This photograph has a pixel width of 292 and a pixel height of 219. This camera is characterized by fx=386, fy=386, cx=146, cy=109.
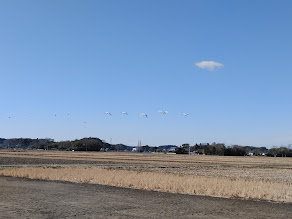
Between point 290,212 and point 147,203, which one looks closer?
A: point 290,212

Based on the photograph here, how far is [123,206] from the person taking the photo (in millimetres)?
19047

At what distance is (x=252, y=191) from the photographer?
2477 centimetres

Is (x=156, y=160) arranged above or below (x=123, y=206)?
above

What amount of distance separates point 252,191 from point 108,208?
10.8 meters

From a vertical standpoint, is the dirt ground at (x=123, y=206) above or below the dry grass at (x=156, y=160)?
below

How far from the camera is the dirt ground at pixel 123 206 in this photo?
16.6 metres

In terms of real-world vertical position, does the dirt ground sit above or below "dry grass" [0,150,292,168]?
below

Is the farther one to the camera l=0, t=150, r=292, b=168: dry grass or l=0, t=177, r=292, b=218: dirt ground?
l=0, t=150, r=292, b=168: dry grass

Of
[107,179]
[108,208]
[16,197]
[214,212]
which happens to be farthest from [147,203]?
[107,179]

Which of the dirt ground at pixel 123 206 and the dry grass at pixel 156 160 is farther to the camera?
the dry grass at pixel 156 160

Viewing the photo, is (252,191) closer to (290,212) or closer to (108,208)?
(290,212)

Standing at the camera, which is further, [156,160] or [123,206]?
[156,160]

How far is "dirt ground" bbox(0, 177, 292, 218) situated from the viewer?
54.5ft

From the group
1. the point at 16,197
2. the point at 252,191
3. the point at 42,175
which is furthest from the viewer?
the point at 42,175
